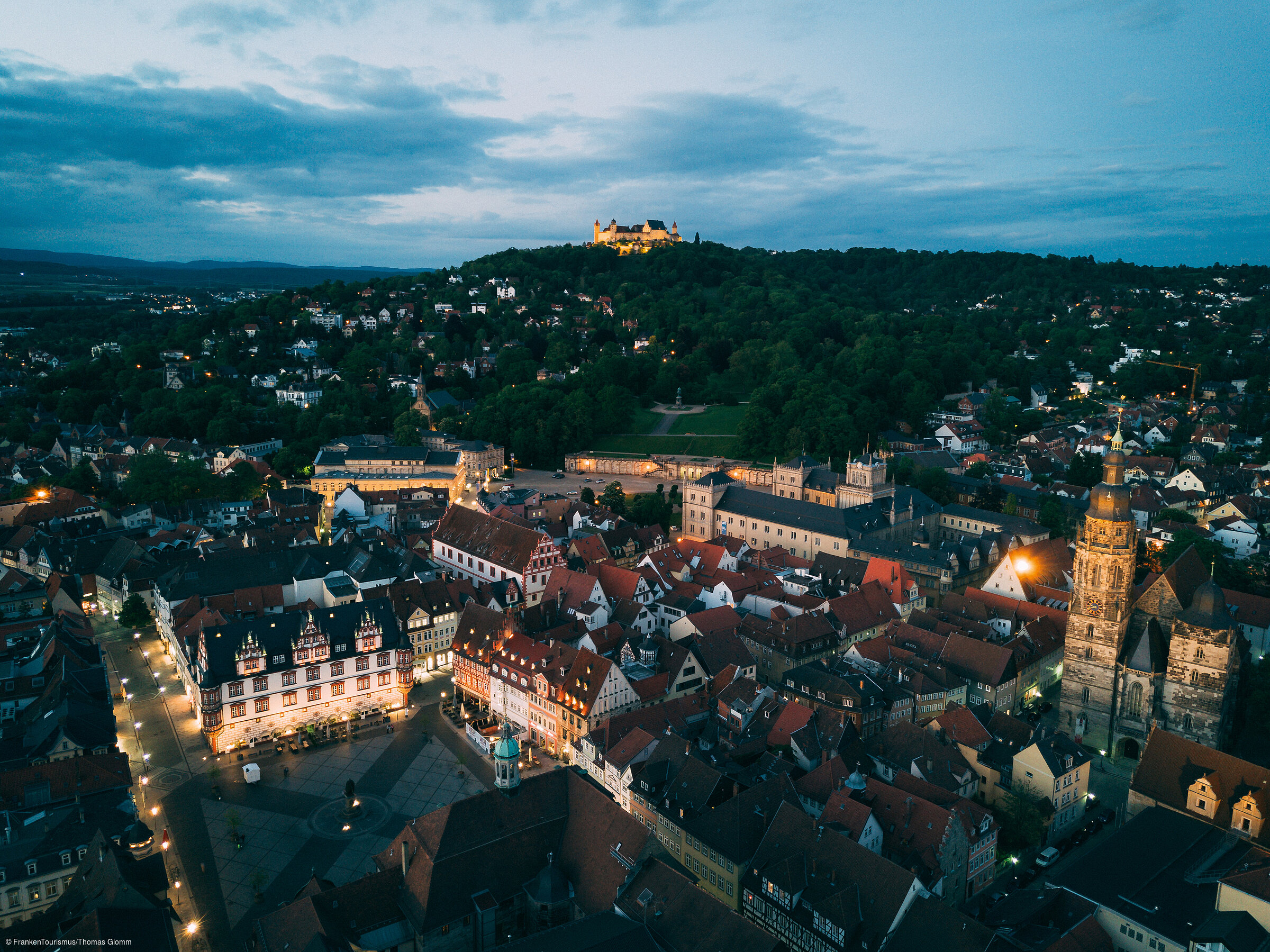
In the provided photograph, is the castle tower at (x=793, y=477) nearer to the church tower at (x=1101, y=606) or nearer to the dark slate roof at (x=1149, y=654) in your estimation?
the church tower at (x=1101, y=606)

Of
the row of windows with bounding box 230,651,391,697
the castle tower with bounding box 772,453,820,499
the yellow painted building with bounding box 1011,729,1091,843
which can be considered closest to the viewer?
the yellow painted building with bounding box 1011,729,1091,843

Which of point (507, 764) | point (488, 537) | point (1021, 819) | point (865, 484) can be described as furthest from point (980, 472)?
point (507, 764)

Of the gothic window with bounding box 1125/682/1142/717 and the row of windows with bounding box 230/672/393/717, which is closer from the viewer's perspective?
the row of windows with bounding box 230/672/393/717

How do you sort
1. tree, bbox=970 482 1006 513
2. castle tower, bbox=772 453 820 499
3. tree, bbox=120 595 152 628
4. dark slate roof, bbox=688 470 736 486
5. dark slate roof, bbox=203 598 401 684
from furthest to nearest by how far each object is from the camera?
1. tree, bbox=970 482 1006 513
2. castle tower, bbox=772 453 820 499
3. dark slate roof, bbox=688 470 736 486
4. tree, bbox=120 595 152 628
5. dark slate roof, bbox=203 598 401 684

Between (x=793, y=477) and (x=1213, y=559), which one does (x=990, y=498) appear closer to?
(x=793, y=477)

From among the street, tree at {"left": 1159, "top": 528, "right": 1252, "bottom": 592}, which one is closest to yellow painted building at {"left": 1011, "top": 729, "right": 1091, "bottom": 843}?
tree at {"left": 1159, "top": 528, "right": 1252, "bottom": 592}

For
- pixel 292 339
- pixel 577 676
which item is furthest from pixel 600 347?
pixel 577 676

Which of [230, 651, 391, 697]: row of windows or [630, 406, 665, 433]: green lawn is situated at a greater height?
[630, 406, 665, 433]: green lawn

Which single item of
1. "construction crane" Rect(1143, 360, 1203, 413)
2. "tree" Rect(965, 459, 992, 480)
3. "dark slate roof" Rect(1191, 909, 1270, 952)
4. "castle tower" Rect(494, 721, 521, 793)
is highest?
"construction crane" Rect(1143, 360, 1203, 413)

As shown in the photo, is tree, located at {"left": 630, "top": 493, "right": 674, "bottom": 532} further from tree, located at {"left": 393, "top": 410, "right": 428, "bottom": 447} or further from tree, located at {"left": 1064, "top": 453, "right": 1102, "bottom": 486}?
tree, located at {"left": 1064, "top": 453, "right": 1102, "bottom": 486}
